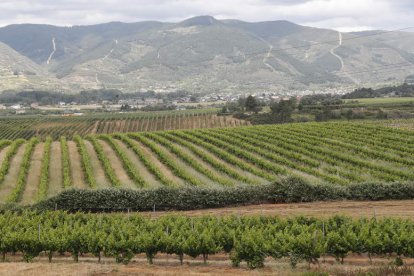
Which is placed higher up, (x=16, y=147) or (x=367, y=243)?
(x=367, y=243)

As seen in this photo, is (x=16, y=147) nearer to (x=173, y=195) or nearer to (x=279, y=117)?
(x=173, y=195)

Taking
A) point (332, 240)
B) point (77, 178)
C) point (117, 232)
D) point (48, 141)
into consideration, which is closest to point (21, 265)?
point (117, 232)

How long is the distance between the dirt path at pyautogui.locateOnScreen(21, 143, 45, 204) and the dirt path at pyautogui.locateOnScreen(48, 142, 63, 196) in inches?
42.3

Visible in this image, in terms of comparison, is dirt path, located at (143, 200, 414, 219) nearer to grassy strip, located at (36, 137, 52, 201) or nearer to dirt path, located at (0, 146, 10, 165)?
grassy strip, located at (36, 137, 52, 201)

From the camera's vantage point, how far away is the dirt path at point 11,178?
1711 inches

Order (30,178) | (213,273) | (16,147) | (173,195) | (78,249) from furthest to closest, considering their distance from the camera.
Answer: (16,147) < (30,178) < (173,195) < (78,249) < (213,273)

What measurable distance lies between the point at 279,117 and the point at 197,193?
56142 millimetres

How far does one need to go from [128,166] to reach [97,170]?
2940 mm

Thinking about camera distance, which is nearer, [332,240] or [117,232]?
[332,240]

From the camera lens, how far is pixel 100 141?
65.3m

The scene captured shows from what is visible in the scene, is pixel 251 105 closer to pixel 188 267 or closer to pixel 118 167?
pixel 118 167

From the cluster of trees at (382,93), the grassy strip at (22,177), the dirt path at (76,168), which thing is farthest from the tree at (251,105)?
the grassy strip at (22,177)

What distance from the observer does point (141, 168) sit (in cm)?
5088

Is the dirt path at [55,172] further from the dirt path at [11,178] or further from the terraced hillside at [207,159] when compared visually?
the dirt path at [11,178]
